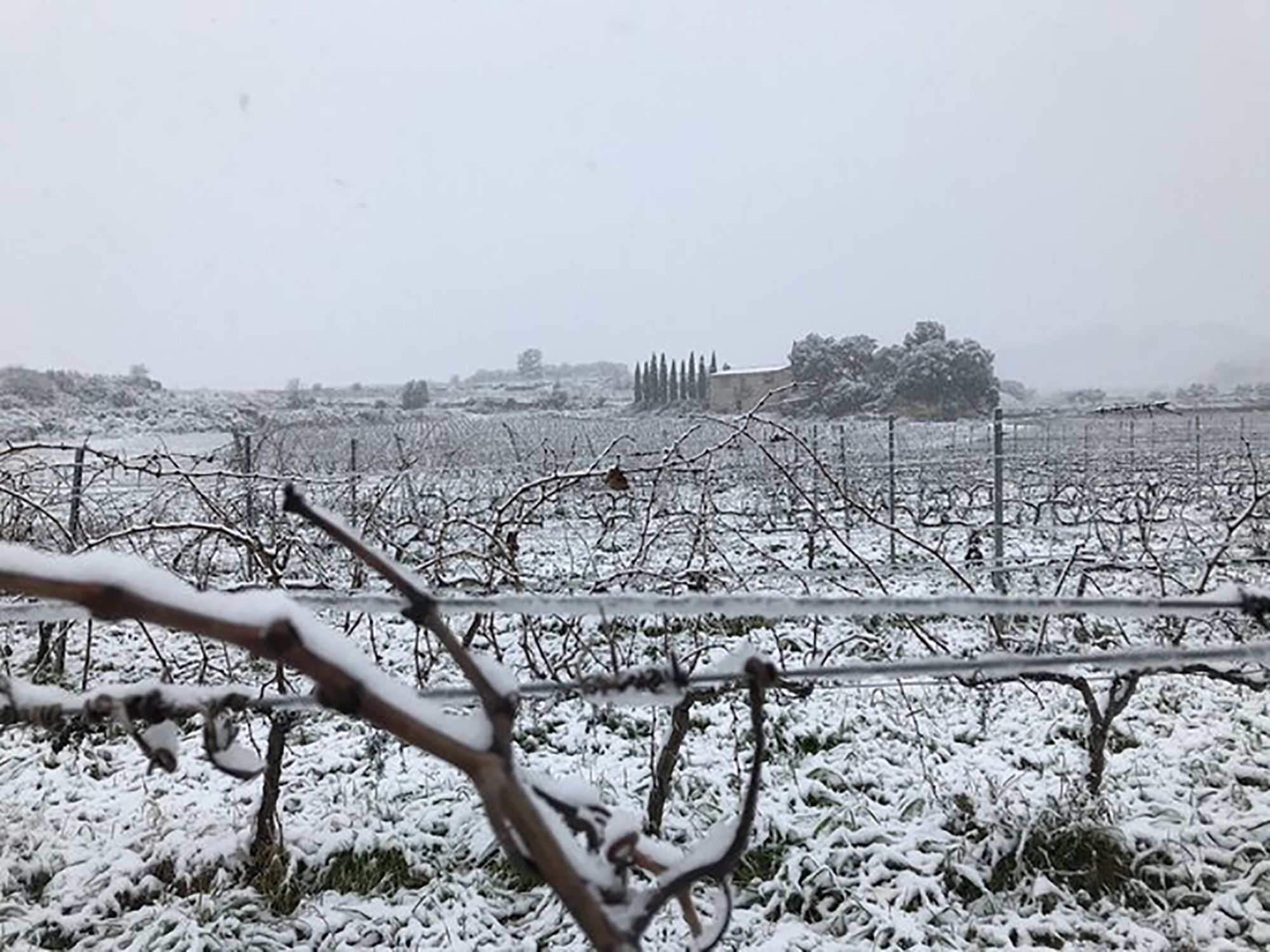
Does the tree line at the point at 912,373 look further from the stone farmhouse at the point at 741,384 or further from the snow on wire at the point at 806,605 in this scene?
the snow on wire at the point at 806,605

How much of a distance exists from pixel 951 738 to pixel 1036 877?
1013 mm

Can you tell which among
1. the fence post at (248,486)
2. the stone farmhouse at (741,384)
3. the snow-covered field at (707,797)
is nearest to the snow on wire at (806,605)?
the snow-covered field at (707,797)

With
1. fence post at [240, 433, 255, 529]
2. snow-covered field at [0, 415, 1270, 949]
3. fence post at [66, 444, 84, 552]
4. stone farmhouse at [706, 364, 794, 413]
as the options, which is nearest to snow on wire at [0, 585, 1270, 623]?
snow-covered field at [0, 415, 1270, 949]

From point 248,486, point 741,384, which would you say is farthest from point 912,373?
point 248,486

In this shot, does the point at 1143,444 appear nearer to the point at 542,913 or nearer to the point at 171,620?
the point at 542,913

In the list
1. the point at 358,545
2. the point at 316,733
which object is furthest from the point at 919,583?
the point at 358,545

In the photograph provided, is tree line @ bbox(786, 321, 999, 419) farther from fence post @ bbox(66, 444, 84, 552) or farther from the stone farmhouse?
fence post @ bbox(66, 444, 84, 552)

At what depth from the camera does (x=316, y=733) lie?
141 inches

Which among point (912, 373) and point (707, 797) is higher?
point (912, 373)

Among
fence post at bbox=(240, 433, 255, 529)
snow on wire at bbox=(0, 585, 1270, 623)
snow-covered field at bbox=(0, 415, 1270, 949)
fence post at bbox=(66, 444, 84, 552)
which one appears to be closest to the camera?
snow on wire at bbox=(0, 585, 1270, 623)

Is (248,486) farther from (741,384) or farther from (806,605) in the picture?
(741,384)

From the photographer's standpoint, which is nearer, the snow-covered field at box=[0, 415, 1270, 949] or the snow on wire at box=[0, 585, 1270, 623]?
the snow on wire at box=[0, 585, 1270, 623]

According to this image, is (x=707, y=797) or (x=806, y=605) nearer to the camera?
(x=806, y=605)

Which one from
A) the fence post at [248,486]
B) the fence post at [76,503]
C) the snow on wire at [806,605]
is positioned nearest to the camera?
the snow on wire at [806,605]
